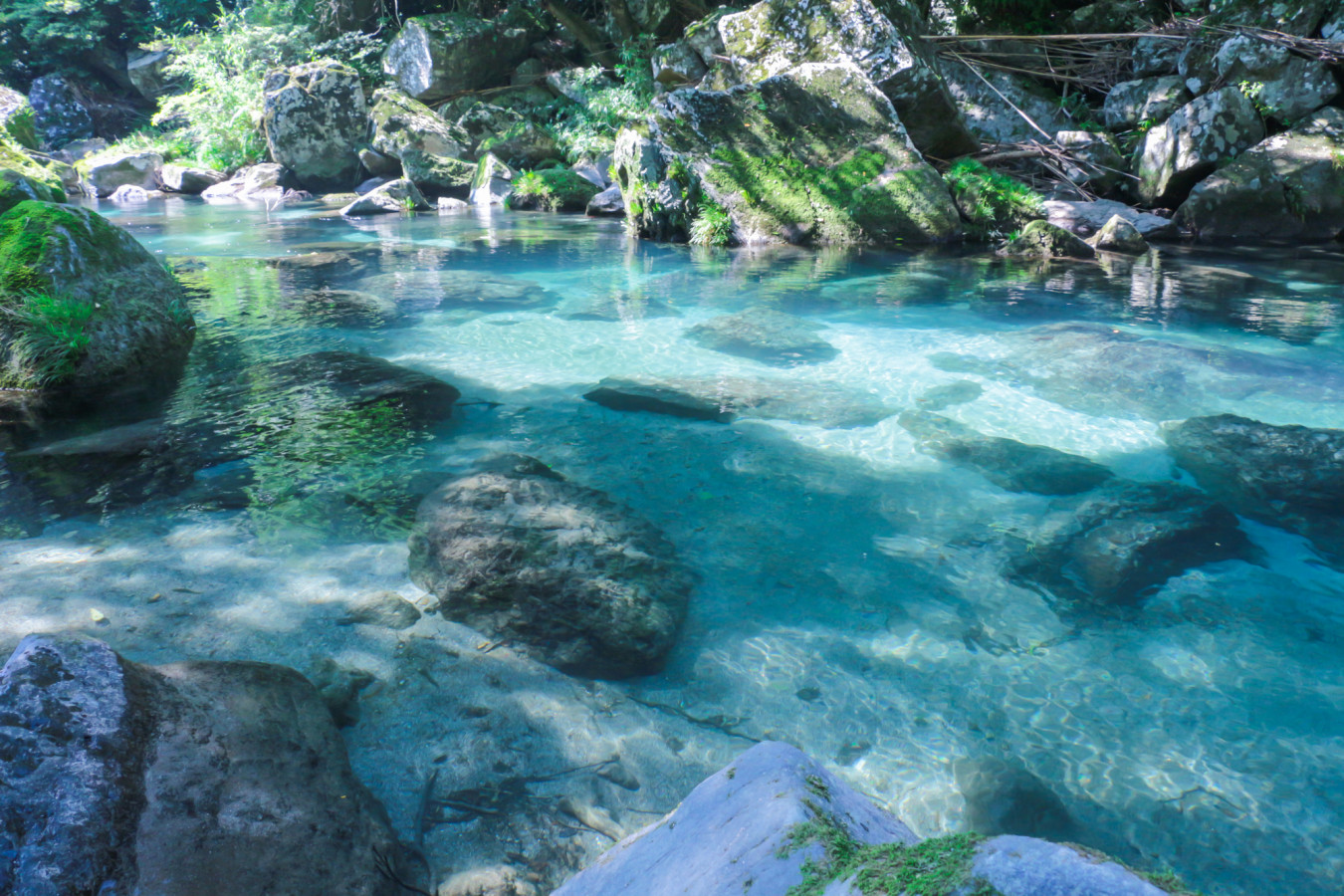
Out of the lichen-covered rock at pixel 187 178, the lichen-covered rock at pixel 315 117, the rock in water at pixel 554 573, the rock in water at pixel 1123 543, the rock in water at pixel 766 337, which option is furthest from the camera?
the lichen-covered rock at pixel 187 178

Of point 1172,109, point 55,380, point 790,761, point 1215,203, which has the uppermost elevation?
point 1172,109

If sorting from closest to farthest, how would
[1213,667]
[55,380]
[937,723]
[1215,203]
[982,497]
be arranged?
[937,723] → [1213,667] → [982,497] → [55,380] → [1215,203]

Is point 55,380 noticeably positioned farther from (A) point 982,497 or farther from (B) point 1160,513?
(B) point 1160,513

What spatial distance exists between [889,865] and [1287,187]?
52.2 feet

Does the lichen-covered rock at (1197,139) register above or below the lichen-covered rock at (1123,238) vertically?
above

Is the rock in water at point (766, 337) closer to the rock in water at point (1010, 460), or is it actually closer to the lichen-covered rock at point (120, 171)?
the rock in water at point (1010, 460)

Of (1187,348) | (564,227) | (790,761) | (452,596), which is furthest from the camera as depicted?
(564,227)

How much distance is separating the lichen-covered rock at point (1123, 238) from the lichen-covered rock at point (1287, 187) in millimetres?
1865

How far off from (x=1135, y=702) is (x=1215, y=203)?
1362cm

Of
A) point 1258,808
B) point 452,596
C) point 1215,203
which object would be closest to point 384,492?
point 452,596

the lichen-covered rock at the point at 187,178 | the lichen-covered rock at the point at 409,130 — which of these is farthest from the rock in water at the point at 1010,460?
the lichen-covered rock at the point at 187,178

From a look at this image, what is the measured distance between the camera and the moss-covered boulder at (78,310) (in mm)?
5840

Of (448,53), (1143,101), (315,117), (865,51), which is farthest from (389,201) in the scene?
(1143,101)

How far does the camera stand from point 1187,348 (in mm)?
7105
